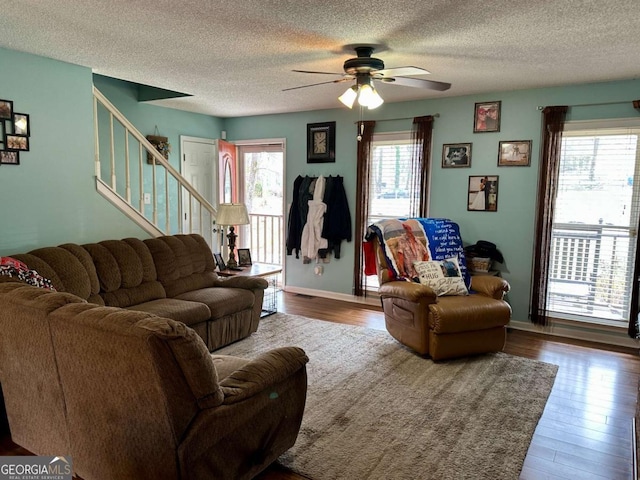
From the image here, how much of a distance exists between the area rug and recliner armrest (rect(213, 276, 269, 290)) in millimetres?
468

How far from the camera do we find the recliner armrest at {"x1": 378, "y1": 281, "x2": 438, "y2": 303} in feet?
11.6

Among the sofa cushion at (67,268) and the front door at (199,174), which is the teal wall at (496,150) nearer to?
the front door at (199,174)

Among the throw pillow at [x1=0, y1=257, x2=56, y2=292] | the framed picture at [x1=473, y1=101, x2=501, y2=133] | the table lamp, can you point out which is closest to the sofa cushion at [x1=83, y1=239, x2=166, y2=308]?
the throw pillow at [x1=0, y1=257, x2=56, y2=292]

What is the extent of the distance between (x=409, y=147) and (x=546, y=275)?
196cm

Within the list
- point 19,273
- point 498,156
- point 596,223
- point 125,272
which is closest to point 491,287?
point 596,223

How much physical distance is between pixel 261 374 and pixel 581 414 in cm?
218

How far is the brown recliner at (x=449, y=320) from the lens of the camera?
3479mm

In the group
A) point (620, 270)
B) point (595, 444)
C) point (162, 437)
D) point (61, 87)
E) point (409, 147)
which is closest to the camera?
point (162, 437)

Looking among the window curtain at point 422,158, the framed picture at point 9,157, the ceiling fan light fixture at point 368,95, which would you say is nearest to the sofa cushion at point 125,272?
the framed picture at point 9,157

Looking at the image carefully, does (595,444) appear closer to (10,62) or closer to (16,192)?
(16,192)

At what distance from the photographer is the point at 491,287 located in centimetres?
385

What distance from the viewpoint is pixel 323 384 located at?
10.5 feet

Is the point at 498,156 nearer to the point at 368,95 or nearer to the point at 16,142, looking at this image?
the point at 368,95

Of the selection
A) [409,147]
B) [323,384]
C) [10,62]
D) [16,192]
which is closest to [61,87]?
[10,62]
